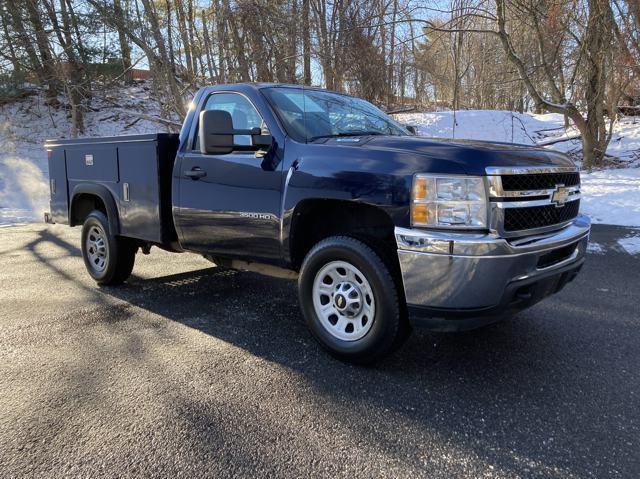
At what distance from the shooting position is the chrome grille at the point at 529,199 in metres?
2.86

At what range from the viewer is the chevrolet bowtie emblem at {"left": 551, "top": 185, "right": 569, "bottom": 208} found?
327 centimetres

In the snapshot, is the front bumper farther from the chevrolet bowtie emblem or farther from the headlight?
the chevrolet bowtie emblem

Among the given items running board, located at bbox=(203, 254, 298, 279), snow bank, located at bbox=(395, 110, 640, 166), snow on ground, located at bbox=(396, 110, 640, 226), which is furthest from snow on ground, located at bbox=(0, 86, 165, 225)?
running board, located at bbox=(203, 254, 298, 279)

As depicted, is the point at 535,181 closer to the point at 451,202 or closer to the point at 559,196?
the point at 559,196

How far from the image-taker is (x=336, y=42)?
49.4 ft

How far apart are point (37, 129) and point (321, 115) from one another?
21.3 meters

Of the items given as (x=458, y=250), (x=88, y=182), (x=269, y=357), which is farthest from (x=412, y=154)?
(x=88, y=182)

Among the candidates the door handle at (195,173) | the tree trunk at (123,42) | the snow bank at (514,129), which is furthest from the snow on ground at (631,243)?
the tree trunk at (123,42)

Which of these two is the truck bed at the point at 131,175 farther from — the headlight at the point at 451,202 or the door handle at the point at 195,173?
the headlight at the point at 451,202

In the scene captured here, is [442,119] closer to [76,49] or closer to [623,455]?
[76,49]

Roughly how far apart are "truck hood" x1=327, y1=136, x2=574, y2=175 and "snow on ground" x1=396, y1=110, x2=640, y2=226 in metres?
4.10

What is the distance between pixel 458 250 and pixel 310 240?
1381 millimetres

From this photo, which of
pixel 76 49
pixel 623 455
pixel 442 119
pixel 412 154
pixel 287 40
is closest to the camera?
pixel 623 455

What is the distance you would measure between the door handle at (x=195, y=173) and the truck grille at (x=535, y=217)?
2500 mm
